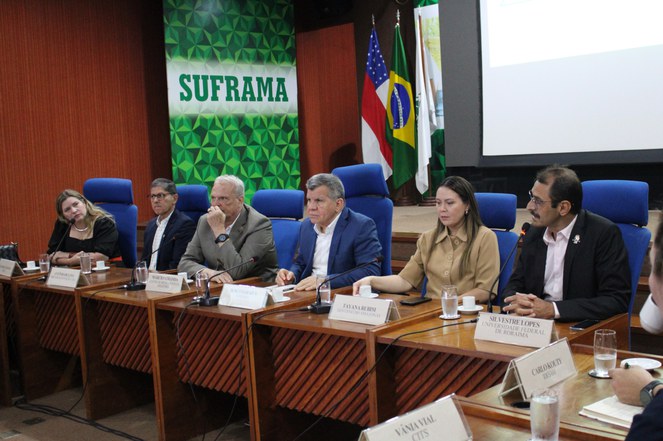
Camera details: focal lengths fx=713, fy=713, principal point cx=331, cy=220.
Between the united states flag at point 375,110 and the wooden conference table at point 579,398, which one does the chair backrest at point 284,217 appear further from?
the united states flag at point 375,110

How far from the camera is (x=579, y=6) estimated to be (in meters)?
4.65

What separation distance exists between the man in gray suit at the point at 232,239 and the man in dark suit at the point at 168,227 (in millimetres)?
439

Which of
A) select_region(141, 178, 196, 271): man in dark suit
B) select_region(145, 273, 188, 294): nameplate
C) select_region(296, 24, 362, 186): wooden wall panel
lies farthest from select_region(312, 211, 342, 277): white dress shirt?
select_region(296, 24, 362, 186): wooden wall panel

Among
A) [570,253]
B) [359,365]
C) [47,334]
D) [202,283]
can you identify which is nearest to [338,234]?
[202,283]

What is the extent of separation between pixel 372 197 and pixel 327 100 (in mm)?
4227

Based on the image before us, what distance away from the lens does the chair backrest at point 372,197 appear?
3.70m

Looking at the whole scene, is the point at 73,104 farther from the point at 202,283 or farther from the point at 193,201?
the point at 202,283

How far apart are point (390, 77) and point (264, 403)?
4.11 metres

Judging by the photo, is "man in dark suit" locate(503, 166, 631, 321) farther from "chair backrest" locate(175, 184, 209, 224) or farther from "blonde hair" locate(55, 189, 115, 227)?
"blonde hair" locate(55, 189, 115, 227)

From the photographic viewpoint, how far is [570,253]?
250cm

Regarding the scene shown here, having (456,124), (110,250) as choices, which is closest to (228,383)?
(110,250)

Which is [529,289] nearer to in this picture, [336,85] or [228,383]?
[228,383]

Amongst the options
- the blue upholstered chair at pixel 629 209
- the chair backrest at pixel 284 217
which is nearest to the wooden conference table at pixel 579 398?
the blue upholstered chair at pixel 629 209

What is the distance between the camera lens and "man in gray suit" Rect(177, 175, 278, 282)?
3.58 m
